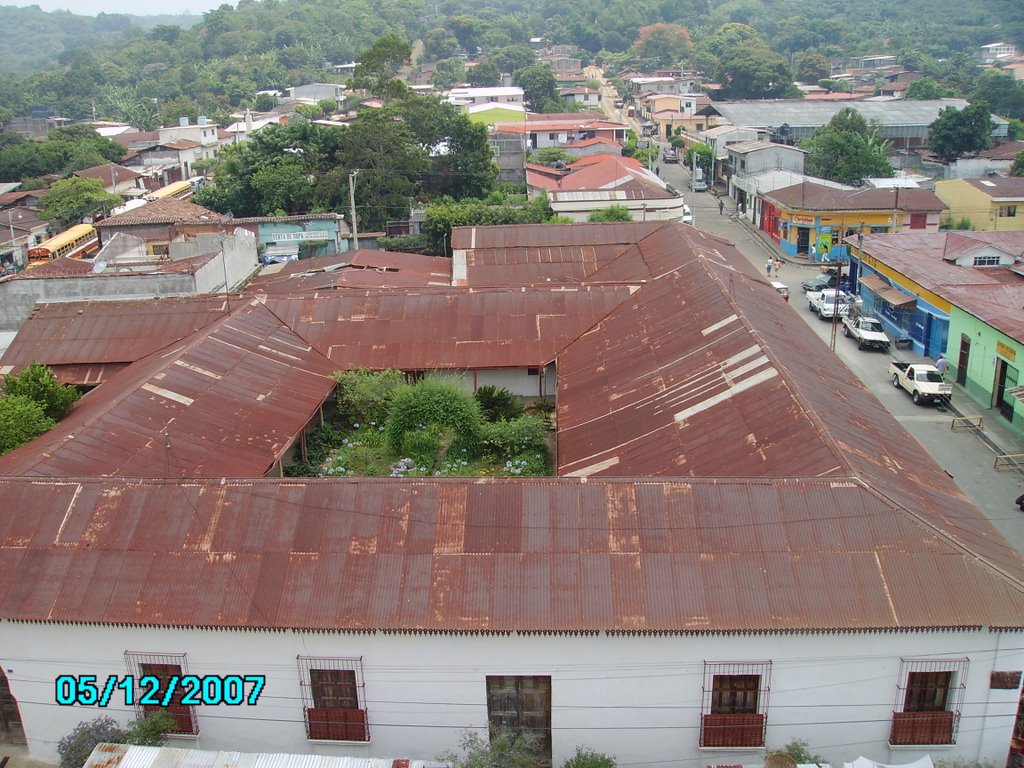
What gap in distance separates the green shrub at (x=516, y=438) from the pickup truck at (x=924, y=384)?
11.4 metres

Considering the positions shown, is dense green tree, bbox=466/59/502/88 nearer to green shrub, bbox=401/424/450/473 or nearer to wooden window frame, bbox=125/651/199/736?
green shrub, bbox=401/424/450/473

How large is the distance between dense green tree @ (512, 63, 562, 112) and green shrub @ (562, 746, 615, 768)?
8271cm

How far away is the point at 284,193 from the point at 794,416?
114 feet

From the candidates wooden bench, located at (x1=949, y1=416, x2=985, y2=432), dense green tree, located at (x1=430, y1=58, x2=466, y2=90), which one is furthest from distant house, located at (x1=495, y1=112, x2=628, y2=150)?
wooden bench, located at (x1=949, y1=416, x2=985, y2=432)

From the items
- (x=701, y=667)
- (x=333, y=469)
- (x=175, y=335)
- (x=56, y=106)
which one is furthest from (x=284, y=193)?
(x=56, y=106)

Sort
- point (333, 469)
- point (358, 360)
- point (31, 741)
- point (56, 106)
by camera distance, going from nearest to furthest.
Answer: point (31, 741)
point (333, 469)
point (358, 360)
point (56, 106)

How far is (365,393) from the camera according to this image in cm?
2228

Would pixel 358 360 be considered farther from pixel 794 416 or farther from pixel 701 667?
pixel 701 667

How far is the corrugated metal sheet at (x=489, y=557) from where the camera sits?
1184 centimetres

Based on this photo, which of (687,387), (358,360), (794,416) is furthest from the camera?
(358,360)

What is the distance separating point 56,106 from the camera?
111500 mm

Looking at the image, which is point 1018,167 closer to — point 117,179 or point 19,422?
point 19,422

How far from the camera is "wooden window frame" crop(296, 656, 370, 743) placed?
40.1 ft

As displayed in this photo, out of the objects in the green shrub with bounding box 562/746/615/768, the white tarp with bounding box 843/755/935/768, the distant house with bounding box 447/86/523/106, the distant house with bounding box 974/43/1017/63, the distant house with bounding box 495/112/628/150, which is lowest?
the green shrub with bounding box 562/746/615/768
